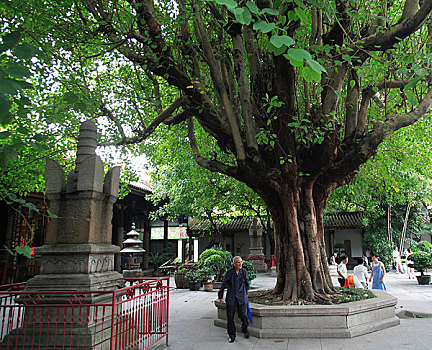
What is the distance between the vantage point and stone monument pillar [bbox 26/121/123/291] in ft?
16.0

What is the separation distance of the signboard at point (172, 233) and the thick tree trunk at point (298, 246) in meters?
A: 19.2

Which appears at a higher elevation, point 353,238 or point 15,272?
point 353,238

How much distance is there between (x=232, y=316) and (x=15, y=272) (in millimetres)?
12027

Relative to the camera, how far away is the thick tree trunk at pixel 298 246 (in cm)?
723

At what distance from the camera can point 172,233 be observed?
2725cm

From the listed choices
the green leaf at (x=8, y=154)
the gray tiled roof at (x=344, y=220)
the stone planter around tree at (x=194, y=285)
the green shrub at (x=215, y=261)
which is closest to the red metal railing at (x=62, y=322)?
the green leaf at (x=8, y=154)

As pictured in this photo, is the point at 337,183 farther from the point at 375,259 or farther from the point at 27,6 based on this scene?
the point at 27,6

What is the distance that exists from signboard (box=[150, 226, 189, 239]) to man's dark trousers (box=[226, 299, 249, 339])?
2029 centimetres

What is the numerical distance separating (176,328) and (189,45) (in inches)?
236

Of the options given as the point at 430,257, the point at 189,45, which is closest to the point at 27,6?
the point at 189,45

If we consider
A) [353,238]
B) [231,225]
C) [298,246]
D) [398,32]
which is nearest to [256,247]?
[231,225]

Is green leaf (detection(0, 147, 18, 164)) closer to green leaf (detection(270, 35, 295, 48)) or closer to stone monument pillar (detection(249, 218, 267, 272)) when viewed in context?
green leaf (detection(270, 35, 295, 48))

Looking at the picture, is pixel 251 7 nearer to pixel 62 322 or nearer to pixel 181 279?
pixel 62 322

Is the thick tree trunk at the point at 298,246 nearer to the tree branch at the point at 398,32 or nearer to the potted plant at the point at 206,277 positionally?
the tree branch at the point at 398,32
